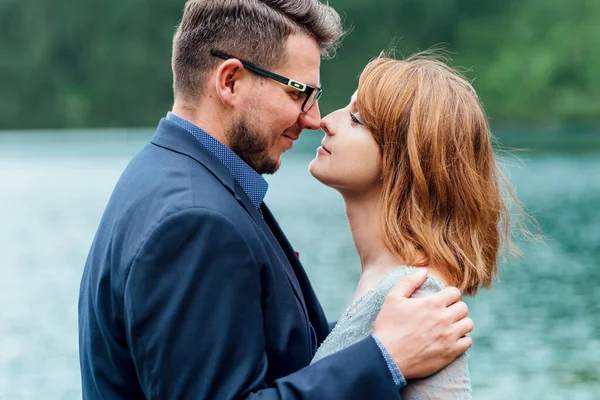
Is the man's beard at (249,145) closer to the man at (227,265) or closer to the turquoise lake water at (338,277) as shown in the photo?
the man at (227,265)

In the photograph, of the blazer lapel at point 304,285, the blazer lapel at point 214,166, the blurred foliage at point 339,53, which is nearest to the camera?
the blazer lapel at point 214,166

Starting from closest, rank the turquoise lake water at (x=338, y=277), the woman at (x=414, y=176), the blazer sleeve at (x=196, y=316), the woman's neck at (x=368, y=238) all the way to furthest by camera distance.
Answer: the blazer sleeve at (x=196, y=316), the woman at (x=414, y=176), the woman's neck at (x=368, y=238), the turquoise lake water at (x=338, y=277)

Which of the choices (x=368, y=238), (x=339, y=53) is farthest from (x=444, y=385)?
(x=339, y=53)

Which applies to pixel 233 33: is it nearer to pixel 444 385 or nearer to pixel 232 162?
pixel 232 162

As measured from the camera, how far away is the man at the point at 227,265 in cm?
244

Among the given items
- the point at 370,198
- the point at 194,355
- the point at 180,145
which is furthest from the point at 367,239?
the point at 194,355

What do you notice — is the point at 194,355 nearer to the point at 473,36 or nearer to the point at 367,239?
the point at 367,239

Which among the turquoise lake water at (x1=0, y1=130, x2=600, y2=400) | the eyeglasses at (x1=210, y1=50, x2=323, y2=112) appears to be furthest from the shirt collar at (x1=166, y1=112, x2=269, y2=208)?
the turquoise lake water at (x1=0, y1=130, x2=600, y2=400)

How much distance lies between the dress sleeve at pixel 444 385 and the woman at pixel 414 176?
35cm

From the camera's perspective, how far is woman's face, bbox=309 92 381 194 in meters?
3.35

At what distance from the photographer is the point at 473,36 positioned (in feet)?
237

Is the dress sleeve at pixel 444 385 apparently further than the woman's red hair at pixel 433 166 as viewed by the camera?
No

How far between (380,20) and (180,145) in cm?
7033

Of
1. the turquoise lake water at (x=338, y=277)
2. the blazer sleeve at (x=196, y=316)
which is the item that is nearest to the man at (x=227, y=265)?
the blazer sleeve at (x=196, y=316)
